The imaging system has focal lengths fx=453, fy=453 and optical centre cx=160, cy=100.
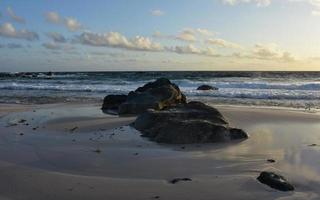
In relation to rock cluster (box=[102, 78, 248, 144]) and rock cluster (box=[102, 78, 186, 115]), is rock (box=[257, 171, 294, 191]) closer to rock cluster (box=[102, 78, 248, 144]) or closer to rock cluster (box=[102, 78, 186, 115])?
rock cluster (box=[102, 78, 248, 144])

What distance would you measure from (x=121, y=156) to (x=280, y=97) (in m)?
17.0

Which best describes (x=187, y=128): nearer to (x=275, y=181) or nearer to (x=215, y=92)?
(x=275, y=181)

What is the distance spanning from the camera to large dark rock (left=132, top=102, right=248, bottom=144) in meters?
9.66

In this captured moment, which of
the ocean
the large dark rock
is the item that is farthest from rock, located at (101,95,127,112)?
the large dark rock

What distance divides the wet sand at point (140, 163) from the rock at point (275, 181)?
9 cm

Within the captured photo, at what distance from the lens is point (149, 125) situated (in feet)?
36.0

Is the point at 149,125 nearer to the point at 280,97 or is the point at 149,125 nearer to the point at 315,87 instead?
the point at 280,97

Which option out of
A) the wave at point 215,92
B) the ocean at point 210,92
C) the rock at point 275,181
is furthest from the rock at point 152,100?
the rock at point 275,181

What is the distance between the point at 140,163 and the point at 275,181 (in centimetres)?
243

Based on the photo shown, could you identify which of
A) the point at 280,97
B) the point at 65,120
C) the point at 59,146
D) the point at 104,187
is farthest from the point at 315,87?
the point at 104,187

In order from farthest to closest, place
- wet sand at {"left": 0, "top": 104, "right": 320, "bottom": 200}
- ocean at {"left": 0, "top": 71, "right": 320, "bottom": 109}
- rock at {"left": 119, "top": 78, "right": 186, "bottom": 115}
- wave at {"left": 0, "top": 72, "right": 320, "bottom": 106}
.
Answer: wave at {"left": 0, "top": 72, "right": 320, "bottom": 106} < ocean at {"left": 0, "top": 71, "right": 320, "bottom": 109} < rock at {"left": 119, "top": 78, "right": 186, "bottom": 115} < wet sand at {"left": 0, "top": 104, "right": 320, "bottom": 200}

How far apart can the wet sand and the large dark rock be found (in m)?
0.33

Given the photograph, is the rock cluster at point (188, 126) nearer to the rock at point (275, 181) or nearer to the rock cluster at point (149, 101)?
the rock at point (275, 181)

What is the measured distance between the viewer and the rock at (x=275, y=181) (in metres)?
5.99
